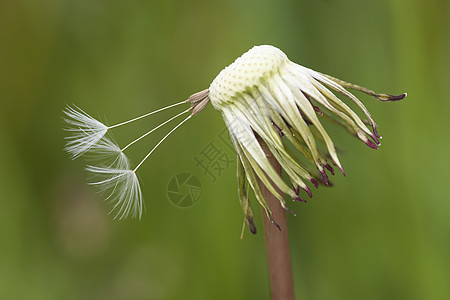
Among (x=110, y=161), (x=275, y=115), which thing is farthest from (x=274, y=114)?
(x=110, y=161)

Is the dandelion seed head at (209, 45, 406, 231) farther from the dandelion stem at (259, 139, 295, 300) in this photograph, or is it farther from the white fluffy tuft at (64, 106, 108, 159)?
the white fluffy tuft at (64, 106, 108, 159)

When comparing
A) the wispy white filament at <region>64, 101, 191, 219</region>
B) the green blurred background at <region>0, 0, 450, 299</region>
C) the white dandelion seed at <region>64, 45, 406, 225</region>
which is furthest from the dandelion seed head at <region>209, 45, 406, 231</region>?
the green blurred background at <region>0, 0, 450, 299</region>

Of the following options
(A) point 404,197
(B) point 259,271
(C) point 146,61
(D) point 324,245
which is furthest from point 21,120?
(A) point 404,197

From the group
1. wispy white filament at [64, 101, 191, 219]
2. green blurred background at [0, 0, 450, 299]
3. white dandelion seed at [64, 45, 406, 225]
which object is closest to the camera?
white dandelion seed at [64, 45, 406, 225]

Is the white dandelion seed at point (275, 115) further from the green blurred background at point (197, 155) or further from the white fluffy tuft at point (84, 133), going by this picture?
the green blurred background at point (197, 155)


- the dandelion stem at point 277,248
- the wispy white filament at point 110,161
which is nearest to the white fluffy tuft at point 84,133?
the wispy white filament at point 110,161

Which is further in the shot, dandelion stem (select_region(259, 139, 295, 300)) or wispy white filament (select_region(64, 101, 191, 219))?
wispy white filament (select_region(64, 101, 191, 219))
